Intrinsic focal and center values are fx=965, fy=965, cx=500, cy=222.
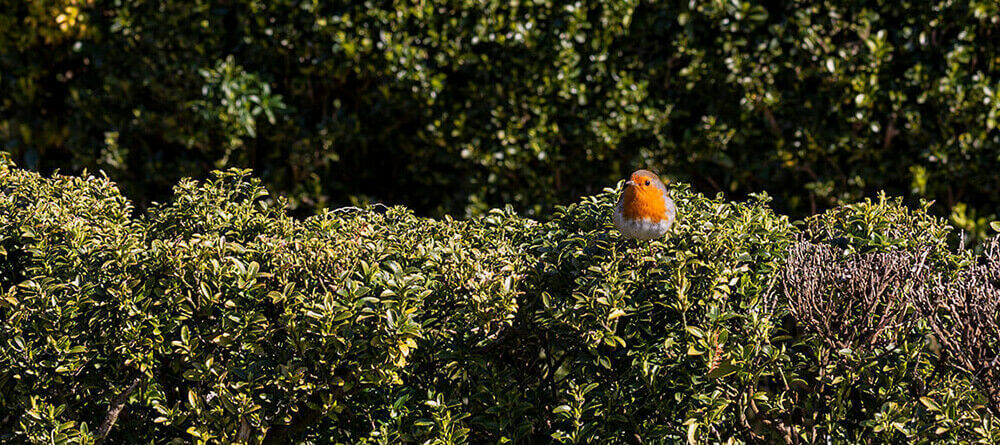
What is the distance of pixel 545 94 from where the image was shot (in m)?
6.45

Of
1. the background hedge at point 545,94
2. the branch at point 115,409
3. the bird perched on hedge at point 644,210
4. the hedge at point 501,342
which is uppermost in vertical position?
the background hedge at point 545,94

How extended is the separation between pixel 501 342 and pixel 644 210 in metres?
0.68

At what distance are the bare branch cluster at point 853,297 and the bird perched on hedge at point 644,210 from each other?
1.60 ft

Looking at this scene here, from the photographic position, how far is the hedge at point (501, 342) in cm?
Result: 309

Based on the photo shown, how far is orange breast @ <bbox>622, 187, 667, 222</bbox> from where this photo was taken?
305 centimetres

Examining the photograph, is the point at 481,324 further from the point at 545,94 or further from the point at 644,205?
the point at 545,94

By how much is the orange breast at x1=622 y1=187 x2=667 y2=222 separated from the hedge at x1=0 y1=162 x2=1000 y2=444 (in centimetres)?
13

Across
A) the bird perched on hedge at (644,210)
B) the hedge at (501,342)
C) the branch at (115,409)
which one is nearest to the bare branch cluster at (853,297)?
the hedge at (501,342)

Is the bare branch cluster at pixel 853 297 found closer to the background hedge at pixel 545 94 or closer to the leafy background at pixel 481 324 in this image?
the leafy background at pixel 481 324

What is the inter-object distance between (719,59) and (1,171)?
4291 millimetres

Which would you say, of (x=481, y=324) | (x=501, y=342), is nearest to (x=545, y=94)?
(x=501, y=342)

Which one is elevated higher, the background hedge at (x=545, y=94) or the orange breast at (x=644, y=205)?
the background hedge at (x=545, y=94)

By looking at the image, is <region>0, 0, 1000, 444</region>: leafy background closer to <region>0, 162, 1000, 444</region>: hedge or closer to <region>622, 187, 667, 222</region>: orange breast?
<region>0, 162, 1000, 444</region>: hedge

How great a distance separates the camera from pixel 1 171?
4.14 meters
